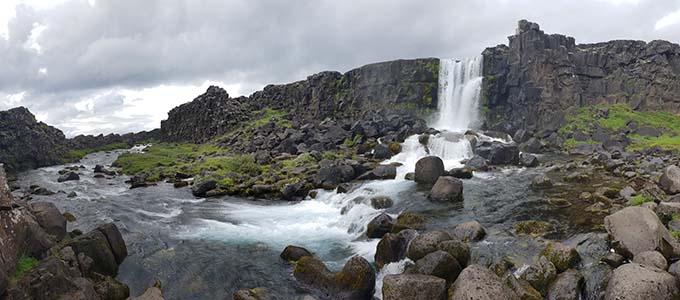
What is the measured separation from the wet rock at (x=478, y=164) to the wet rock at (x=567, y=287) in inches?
929

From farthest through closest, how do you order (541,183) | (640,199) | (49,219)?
(541,183), (640,199), (49,219)

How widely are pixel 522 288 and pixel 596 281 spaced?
8.18 ft

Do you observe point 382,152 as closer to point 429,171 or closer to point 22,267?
point 429,171

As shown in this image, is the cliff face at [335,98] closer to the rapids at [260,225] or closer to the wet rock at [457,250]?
the rapids at [260,225]

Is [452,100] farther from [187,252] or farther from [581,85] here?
[187,252]

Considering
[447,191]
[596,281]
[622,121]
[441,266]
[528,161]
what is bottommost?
[596,281]

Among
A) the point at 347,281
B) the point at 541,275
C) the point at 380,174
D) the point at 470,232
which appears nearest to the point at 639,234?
the point at 541,275

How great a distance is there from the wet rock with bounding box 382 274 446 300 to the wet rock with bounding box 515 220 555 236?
7.80 meters

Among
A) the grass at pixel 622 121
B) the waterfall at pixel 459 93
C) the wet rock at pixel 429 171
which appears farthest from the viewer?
the waterfall at pixel 459 93

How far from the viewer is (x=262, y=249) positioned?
2022 cm

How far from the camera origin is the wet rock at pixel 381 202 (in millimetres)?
26375

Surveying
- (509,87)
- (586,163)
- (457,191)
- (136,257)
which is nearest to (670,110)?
(509,87)

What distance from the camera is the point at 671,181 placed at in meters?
22.3

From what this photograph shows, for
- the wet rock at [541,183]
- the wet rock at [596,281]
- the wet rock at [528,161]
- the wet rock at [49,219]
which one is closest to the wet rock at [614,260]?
the wet rock at [596,281]
